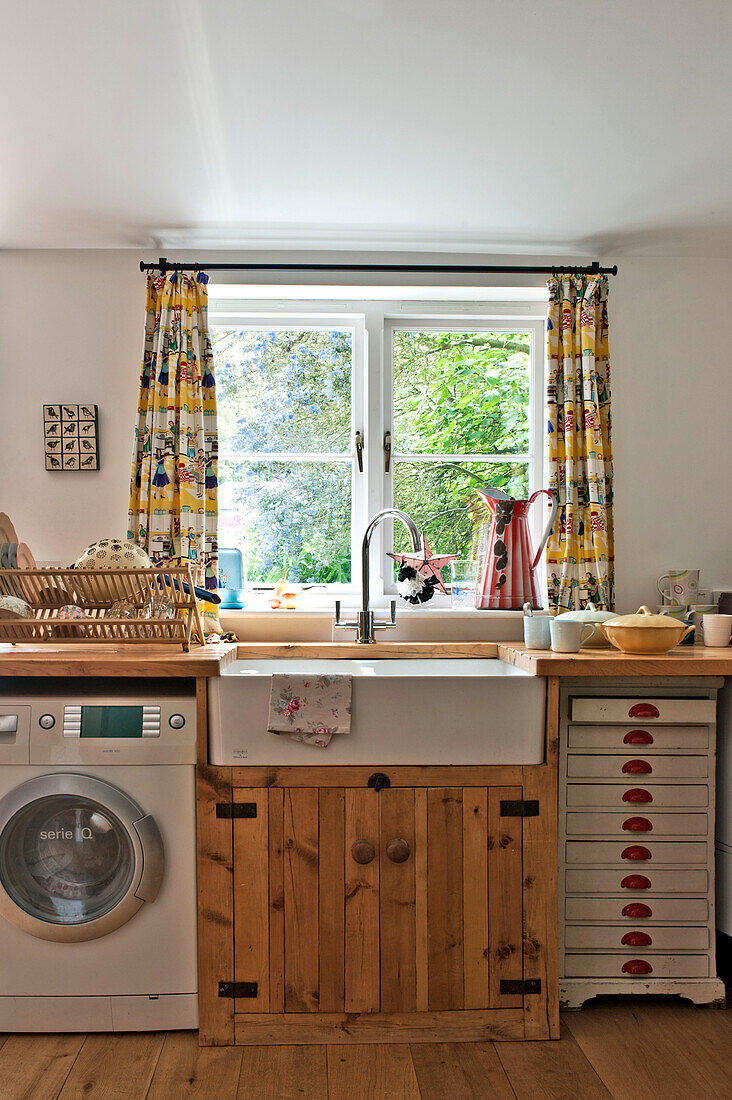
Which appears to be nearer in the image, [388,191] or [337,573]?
[388,191]

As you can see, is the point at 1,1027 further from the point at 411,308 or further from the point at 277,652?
the point at 411,308

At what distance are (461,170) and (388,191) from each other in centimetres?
25

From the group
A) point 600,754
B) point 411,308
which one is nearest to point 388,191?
point 411,308

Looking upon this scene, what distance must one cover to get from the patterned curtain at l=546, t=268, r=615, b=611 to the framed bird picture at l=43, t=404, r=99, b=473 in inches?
63.8

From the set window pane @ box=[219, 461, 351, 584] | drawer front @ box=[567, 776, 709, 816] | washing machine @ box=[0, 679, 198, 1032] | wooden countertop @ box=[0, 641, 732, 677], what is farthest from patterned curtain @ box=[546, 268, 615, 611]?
washing machine @ box=[0, 679, 198, 1032]

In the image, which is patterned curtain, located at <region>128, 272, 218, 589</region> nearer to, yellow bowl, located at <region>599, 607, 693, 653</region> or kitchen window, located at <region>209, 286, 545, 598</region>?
kitchen window, located at <region>209, 286, 545, 598</region>

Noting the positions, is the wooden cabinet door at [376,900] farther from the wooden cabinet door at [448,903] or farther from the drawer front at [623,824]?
the drawer front at [623,824]

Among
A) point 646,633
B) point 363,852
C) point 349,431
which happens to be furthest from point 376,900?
point 349,431

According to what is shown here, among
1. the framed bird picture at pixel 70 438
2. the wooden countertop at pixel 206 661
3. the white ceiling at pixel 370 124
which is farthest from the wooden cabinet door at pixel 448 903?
the white ceiling at pixel 370 124

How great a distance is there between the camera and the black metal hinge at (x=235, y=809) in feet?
6.73

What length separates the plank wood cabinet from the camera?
6.66 ft

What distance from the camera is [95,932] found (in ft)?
6.64

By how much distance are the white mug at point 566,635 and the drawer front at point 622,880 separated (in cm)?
60

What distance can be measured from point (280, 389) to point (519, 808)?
179 centimetres
